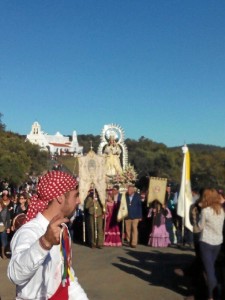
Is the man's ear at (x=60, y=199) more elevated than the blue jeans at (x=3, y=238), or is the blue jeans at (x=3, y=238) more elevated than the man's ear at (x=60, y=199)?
the man's ear at (x=60, y=199)

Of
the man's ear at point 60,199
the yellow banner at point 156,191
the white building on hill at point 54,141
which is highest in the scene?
the white building on hill at point 54,141

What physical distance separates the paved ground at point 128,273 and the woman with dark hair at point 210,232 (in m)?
0.92

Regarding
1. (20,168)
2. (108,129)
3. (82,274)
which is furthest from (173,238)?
(20,168)

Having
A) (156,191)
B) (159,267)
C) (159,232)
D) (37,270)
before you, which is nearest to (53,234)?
(37,270)

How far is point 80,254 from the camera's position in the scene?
12.1 metres

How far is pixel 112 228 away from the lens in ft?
44.9

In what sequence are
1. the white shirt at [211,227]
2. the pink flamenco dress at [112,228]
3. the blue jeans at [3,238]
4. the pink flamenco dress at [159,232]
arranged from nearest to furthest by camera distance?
the white shirt at [211,227]
the blue jeans at [3,238]
the pink flamenco dress at [159,232]
the pink flamenco dress at [112,228]

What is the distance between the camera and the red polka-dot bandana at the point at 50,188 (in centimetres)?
314

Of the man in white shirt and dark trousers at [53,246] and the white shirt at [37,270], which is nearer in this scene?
the white shirt at [37,270]

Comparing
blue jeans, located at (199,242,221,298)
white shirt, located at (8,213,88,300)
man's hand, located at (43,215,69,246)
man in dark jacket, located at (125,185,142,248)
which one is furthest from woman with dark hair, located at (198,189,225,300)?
man in dark jacket, located at (125,185,142,248)

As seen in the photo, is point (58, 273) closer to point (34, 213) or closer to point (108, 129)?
point (34, 213)

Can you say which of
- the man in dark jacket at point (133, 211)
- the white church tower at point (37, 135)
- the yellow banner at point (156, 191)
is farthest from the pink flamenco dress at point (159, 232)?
the white church tower at point (37, 135)

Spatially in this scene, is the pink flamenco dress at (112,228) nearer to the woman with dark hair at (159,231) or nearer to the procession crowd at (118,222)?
the procession crowd at (118,222)

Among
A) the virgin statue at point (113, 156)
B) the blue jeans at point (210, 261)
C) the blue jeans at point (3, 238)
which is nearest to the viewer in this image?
the blue jeans at point (210, 261)
